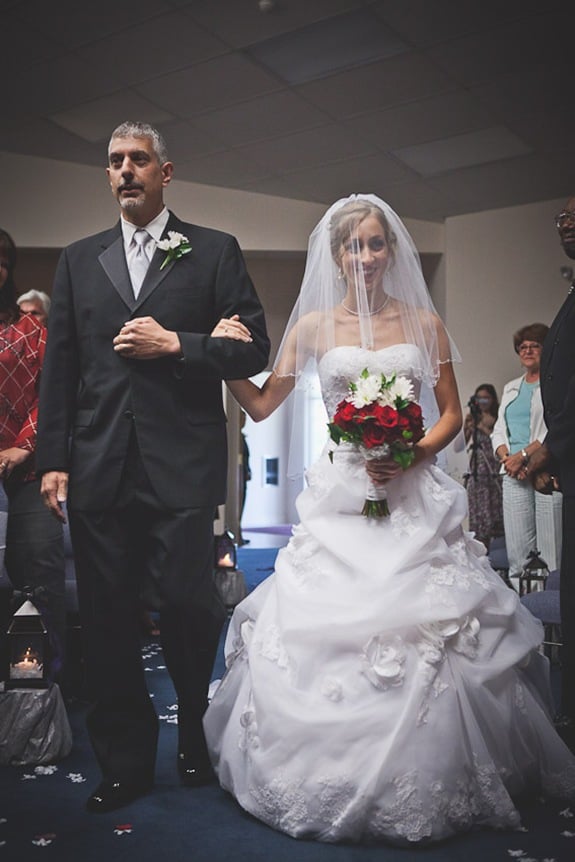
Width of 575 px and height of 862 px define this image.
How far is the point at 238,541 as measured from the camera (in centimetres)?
1105

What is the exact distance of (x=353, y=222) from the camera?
2.95 meters

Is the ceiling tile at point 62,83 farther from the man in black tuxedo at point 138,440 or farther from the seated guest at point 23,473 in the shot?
the man in black tuxedo at point 138,440

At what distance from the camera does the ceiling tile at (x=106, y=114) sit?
277 inches

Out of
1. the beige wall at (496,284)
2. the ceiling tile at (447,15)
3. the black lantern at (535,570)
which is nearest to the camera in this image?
the black lantern at (535,570)

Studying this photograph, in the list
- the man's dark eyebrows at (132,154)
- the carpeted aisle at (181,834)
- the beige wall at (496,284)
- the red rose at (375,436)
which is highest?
the beige wall at (496,284)

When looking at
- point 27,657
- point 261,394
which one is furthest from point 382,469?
point 27,657

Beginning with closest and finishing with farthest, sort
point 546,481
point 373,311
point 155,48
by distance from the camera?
1. point 373,311
2. point 546,481
3. point 155,48

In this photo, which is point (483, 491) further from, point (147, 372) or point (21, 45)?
point (147, 372)

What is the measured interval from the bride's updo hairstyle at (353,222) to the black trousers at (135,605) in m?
1.07

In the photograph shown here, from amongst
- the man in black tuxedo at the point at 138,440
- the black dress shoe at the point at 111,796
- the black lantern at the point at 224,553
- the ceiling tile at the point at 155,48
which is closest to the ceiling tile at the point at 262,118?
the ceiling tile at the point at 155,48

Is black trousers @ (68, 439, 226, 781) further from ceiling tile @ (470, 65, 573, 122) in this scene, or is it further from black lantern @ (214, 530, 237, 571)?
ceiling tile @ (470, 65, 573, 122)

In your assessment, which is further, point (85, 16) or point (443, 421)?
point (85, 16)

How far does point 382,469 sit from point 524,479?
275cm

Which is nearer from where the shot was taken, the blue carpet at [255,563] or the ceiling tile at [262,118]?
the ceiling tile at [262,118]
